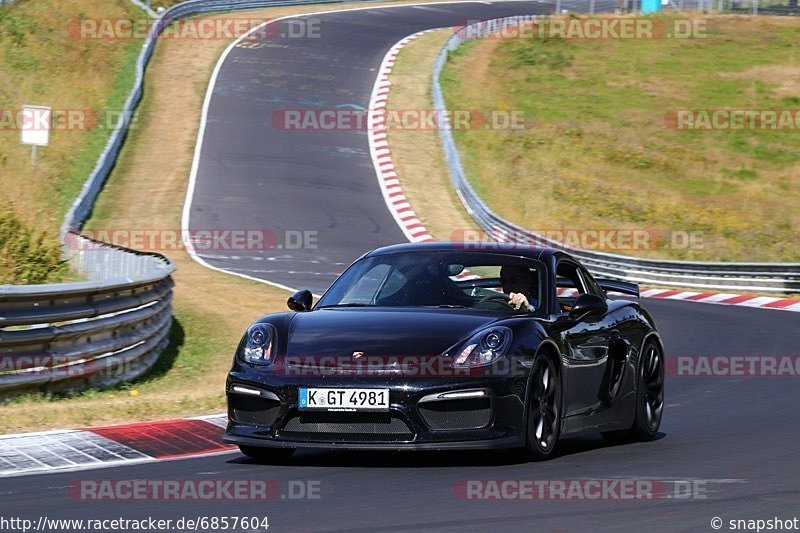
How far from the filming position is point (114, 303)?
12.3 meters

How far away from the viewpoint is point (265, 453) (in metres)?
8.24

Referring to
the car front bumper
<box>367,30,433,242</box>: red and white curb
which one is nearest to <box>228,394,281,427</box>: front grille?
the car front bumper

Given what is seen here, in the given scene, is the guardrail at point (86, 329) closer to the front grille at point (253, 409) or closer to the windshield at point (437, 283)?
the windshield at point (437, 283)

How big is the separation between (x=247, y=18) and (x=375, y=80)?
10.7 m

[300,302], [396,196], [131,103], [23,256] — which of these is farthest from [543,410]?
[131,103]

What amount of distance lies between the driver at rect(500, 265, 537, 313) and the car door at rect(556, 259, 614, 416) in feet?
0.94

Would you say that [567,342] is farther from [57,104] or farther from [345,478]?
[57,104]

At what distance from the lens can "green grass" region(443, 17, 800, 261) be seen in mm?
35781

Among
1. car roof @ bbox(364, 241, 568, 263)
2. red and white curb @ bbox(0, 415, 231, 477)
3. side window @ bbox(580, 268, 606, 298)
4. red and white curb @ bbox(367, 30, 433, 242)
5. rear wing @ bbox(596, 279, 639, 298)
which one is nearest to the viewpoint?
red and white curb @ bbox(0, 415, 231, 477)

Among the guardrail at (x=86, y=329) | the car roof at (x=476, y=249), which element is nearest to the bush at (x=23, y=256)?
the guardrail at (x=86, y=329)

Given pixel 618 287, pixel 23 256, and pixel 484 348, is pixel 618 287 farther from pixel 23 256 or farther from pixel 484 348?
pixel 23 256

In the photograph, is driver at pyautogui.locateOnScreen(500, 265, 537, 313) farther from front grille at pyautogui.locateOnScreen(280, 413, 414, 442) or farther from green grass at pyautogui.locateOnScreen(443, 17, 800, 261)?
green grass at pyautogui.locateOnScreen(443, 17, 800, 261)

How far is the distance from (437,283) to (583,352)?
1015mm

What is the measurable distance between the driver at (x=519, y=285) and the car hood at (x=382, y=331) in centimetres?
38
